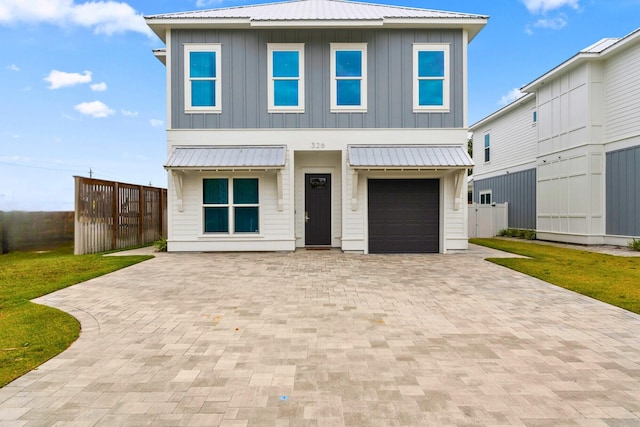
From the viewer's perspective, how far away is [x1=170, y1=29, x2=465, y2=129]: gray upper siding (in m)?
12.0

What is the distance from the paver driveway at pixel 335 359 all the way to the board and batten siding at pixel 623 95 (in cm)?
1049

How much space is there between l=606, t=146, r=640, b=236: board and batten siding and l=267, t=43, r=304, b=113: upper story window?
11992 millimetres

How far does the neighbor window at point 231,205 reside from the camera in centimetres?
1219

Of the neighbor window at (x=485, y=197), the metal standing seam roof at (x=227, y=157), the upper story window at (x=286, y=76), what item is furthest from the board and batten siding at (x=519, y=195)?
the metal standing seam roof at (x=227, y=157)

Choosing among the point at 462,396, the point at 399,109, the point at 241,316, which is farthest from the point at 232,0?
the point at 462,396

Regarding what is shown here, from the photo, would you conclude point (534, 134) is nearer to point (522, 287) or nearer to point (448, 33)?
point (448, 33)

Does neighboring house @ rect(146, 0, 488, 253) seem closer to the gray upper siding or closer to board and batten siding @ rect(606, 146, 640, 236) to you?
the gray upper siding

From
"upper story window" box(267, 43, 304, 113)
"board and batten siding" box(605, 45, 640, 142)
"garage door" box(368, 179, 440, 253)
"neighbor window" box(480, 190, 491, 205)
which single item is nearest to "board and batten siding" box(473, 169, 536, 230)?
"neighbor window" box(480, 190, 491, 205)

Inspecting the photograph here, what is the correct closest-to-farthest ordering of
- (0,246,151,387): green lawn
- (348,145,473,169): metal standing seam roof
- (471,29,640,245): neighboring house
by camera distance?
(0,246,151,387): green lawn
(348,145,473,169): metal standing seam roof
(471,29,640,245): neighboring house

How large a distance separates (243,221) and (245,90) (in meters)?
4.32

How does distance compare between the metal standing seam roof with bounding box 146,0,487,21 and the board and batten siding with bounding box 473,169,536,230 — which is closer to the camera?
the metal standing seam roof with bounding box 146,0,487,21

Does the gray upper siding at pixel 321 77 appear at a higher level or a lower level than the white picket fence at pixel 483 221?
higher

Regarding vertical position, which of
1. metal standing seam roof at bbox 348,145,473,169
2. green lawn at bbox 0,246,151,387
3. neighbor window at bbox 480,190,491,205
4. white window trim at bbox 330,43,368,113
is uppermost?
white window trim at bbox 330,43,368,113

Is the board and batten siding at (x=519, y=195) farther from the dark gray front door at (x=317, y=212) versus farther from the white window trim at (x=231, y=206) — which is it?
the white window trim at (x=231, y=206)
